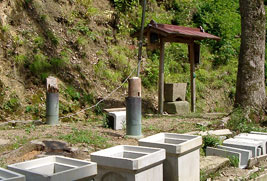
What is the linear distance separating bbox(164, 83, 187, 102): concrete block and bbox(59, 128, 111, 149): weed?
5108 millimetres

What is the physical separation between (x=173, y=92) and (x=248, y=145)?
5352 mm

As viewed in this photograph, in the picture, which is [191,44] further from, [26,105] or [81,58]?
[26,105]

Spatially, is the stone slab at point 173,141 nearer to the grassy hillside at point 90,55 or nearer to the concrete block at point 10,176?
the concrete block at point 10,176

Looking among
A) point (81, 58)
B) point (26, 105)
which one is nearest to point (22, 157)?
point (26, 105)

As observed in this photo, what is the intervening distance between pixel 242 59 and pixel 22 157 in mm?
5984

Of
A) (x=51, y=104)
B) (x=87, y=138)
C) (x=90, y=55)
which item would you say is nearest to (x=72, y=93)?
(x=90, y=55)

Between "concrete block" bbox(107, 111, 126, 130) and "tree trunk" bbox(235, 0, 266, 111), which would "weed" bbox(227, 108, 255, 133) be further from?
"concrete block" bbox(107, 111, 126, 130)

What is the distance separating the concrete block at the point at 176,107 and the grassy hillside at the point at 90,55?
2.30ft

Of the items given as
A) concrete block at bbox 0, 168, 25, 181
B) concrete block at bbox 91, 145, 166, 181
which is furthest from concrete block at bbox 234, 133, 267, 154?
concrete block at bbox 0, 168, 25, 181

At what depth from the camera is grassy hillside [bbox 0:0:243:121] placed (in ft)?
32.4

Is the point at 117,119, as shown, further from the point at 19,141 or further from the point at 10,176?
the point at 10,176

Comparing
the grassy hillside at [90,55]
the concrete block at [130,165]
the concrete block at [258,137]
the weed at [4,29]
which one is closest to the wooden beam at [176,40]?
the grassy hillside at [90,55]

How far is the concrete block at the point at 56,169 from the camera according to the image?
2742 millimetres

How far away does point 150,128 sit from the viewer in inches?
298
